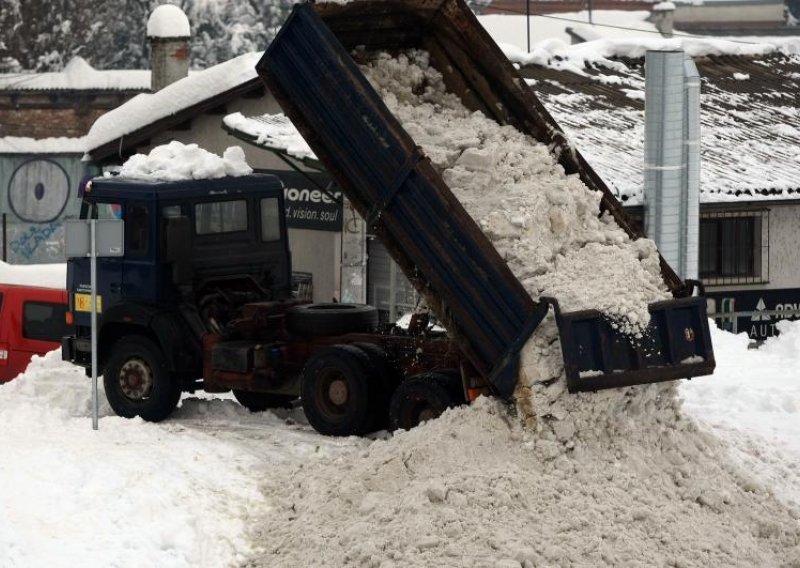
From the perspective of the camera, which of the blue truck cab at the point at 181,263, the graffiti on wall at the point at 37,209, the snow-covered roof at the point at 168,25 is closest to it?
the blue truck cab at the point at 181,263

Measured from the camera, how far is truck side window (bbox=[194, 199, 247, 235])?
17.0 metres

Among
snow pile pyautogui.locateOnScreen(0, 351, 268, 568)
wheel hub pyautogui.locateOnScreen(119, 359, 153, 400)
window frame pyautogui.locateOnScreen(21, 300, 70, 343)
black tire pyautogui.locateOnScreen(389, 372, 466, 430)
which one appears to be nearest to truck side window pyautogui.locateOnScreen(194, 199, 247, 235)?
wheel hub pyautogui.locateOnScreen(119, 359, 153, 400)

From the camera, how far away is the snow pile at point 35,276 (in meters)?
22.8

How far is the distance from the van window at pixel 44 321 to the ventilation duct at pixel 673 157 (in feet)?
27.4

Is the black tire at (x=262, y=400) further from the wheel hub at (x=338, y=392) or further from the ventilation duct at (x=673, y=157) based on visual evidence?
the ventilation duct at (x=673, y=157)

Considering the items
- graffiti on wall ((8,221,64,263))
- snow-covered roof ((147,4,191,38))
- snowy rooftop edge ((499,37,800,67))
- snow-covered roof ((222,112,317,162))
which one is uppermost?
snow-covered roof ((147,4,191,38))

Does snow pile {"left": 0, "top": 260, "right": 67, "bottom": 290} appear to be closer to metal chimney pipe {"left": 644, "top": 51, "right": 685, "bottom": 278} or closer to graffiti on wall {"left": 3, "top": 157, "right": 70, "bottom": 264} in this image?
metal chimney pipe {"left": 644, "top": 51, "right": 685, "bottom": 278}

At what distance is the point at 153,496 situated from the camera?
42.5 feet

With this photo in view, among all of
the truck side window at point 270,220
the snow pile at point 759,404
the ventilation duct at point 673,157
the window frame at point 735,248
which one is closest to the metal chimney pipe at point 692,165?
the ventilation duct at point 673,157

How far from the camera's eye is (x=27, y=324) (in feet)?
73.1

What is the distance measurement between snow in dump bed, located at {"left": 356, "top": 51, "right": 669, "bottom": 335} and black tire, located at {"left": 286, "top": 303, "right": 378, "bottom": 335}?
7.56ft

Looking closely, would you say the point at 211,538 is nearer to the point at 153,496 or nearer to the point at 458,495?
the point at 153,496

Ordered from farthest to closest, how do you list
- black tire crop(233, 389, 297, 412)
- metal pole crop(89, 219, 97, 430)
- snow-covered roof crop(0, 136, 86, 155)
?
snow-covered roof crop(0, 136, 86, 155), black tire crop(233, 389, 297, 412), metal pole crop(89, 219, 97, 430)

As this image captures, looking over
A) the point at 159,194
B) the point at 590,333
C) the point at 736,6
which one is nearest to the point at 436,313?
the point at 590,333
